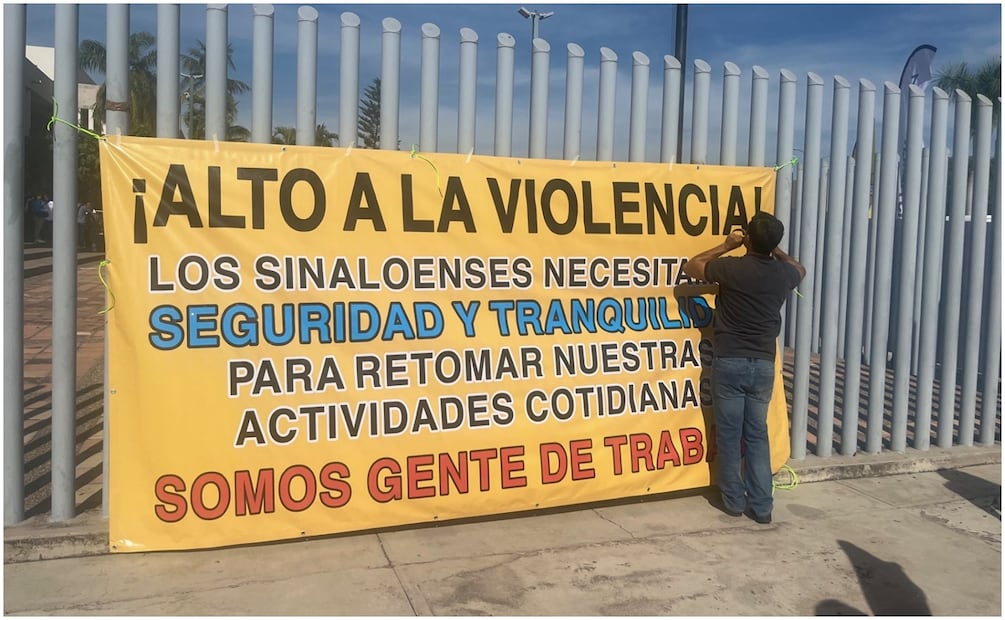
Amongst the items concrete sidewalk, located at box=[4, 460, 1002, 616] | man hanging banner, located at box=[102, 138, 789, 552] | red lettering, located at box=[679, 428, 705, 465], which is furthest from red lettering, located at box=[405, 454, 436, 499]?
red lettering, located at box=[679, 428, 705, 465]

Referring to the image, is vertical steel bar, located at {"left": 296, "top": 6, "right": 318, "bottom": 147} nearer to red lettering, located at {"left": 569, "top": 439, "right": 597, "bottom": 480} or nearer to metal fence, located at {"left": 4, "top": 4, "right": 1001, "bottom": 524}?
metal fence, located at {"left": 4, "top": 4, "right": 1001, "bottom": 524}


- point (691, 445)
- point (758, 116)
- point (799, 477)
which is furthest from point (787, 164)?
point (799, 477)

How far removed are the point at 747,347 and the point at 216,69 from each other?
9.78ft

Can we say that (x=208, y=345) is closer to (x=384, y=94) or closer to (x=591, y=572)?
(x=384, y=94)

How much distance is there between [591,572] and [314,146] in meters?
2.40

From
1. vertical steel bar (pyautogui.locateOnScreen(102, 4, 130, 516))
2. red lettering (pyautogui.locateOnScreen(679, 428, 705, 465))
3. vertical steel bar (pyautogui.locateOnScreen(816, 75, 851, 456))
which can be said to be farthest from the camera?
vertical steel bar (pyautogui.locateOnScreen(816, 75, 851, 456))

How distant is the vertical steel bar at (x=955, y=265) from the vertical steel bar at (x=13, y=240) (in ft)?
18.4

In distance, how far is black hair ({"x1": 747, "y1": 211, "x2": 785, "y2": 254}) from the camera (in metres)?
4.70

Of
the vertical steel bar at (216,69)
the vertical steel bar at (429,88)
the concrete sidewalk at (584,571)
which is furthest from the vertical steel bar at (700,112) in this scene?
the vertical steel bar at (216,69)

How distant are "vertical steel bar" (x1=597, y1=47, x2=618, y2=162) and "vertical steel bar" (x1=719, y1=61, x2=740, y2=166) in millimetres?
737

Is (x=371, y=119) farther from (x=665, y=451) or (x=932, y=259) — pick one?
(x=932, y=259)

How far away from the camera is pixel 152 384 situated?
4078mm

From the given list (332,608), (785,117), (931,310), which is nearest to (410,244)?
(332,608)

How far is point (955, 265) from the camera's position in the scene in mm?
6293
